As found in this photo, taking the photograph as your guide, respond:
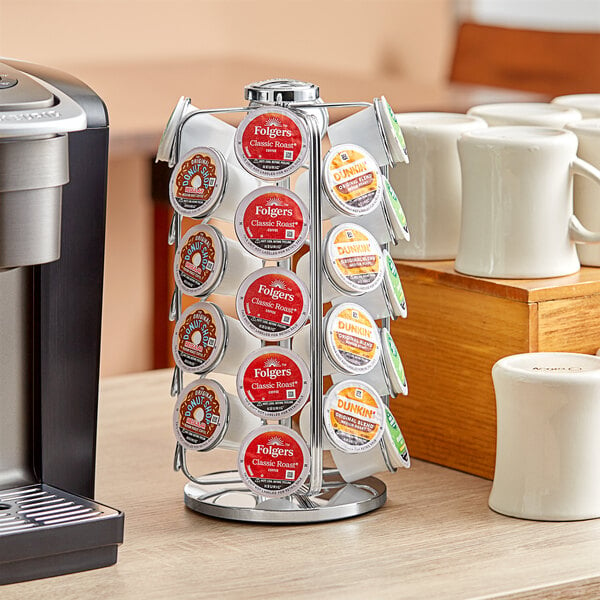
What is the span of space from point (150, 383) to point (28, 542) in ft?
1.71

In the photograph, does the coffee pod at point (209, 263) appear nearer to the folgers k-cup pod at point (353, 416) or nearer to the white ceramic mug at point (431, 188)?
the folgers k-cup pod at point (353, 416)

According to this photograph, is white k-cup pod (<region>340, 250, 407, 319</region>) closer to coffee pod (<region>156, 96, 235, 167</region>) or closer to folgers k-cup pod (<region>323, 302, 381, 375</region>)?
folgers k-cup pod (<region>323, 302, 381, 375</region>)

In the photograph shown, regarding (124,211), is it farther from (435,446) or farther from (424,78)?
(435,446)

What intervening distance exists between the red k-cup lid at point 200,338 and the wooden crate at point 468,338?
0.75 feet

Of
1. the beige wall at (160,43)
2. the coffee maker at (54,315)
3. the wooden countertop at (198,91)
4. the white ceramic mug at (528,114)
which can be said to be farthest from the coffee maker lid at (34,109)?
the beige wall at (160,43)

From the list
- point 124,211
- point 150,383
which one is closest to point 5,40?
point 124,211

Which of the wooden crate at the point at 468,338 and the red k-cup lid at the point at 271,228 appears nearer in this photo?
the red k-cup lid at the point at 271,228

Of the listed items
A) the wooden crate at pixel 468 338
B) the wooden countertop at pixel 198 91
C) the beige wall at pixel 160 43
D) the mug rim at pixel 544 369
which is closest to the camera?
the mug rim at pixel 544 369

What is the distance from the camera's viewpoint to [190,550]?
34.1 inches

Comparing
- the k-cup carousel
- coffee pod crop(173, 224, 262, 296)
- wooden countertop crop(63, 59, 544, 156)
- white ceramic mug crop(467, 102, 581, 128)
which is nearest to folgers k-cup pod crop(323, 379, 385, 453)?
the k-cup carousel

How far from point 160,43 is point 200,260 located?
9.96 feet

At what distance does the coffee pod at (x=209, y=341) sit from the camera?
0.91 m

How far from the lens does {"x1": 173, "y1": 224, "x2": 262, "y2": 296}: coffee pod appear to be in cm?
90

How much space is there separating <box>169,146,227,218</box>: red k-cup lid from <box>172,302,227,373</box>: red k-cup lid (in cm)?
7
